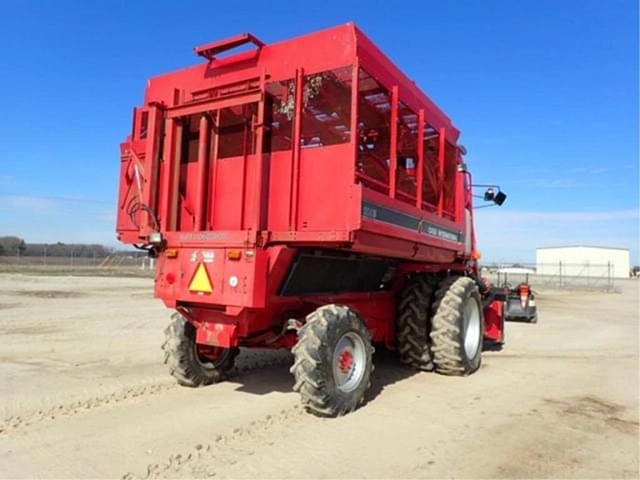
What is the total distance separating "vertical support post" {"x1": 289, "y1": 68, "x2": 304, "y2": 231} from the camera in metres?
5.42

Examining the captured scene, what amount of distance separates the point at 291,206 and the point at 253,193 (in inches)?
19.8

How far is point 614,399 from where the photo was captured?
6.38 meters

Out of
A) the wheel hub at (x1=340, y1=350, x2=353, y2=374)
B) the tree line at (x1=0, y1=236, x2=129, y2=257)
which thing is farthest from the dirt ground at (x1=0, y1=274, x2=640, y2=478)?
the tree line at (x1=0, y1=236, x2=129, y2=257)

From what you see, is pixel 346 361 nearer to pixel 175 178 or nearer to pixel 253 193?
pixel 253 193

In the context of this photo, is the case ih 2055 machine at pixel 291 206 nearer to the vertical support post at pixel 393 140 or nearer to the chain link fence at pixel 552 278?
the vertical support post at pixel 393 140

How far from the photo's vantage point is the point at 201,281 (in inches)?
219

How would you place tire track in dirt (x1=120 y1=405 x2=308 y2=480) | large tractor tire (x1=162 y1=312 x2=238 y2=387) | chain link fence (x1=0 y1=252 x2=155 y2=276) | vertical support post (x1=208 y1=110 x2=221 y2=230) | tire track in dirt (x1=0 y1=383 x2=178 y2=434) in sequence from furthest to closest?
chain link fence (x1=0 y1=252 x2=155 y2=276) < large tractor tire (x1=162 y1=312 x2=238 y2=387) < vertical support post (x1=208 y1=110 x2=221 y2=230) < tire track in dirt (x1=0 y1=383 x2=178 y2=434) < tire track in dirt (x1=120 y1=405 x2=308 y2=480)

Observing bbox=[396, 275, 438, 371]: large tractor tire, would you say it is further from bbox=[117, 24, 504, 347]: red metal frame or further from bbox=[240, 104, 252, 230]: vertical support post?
bbox=[240, 104, 252, 230]: vertical support post

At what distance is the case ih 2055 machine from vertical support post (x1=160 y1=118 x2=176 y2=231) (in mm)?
14

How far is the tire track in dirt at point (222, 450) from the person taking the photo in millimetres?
3902

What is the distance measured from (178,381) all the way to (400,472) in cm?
339

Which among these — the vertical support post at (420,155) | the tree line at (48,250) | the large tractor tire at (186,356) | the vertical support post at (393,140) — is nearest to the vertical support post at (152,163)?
the large tractor tire at (186,356)

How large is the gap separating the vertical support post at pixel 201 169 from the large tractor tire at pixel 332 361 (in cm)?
174

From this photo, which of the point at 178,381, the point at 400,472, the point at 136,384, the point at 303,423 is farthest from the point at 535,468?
the point at 136,384
